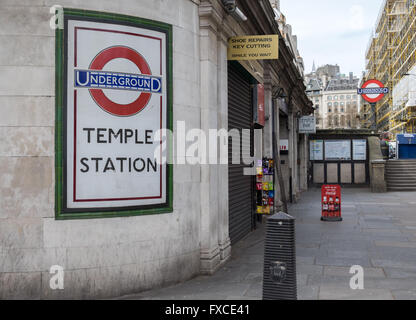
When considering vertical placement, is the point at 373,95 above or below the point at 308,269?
above

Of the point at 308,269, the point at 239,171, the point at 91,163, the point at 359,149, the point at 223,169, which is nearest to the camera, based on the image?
the point at 91,163

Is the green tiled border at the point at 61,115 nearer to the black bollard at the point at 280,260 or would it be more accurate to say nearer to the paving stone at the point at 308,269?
the black bollard at the point at 280,260

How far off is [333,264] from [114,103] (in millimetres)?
5345

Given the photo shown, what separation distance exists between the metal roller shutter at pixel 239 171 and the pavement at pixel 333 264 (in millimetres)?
482

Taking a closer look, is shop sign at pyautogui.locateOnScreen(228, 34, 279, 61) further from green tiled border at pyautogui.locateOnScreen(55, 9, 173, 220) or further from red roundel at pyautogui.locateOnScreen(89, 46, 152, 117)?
green tiled border at pyautogui.locateOnScreen(55, 9, 173, 220)


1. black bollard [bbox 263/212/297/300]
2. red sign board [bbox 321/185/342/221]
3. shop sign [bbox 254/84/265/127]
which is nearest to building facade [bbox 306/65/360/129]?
red sign board [bbox 321/185/342/221]

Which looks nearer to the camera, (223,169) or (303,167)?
(223,169)

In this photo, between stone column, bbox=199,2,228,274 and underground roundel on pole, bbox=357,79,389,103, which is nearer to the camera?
stone column, bbox=199,2,228,274

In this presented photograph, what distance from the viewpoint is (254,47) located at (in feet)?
32.0

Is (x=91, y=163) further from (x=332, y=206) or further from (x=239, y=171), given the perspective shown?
(x=332, y=206)

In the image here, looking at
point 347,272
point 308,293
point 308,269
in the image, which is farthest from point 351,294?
point 308,269

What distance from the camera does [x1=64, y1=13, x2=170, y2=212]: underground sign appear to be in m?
6.57

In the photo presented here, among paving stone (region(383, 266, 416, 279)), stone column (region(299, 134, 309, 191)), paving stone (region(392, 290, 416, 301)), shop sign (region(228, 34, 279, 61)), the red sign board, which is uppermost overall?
shop sign (region(228, 34, 279, 61))

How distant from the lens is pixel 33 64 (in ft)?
21.1
